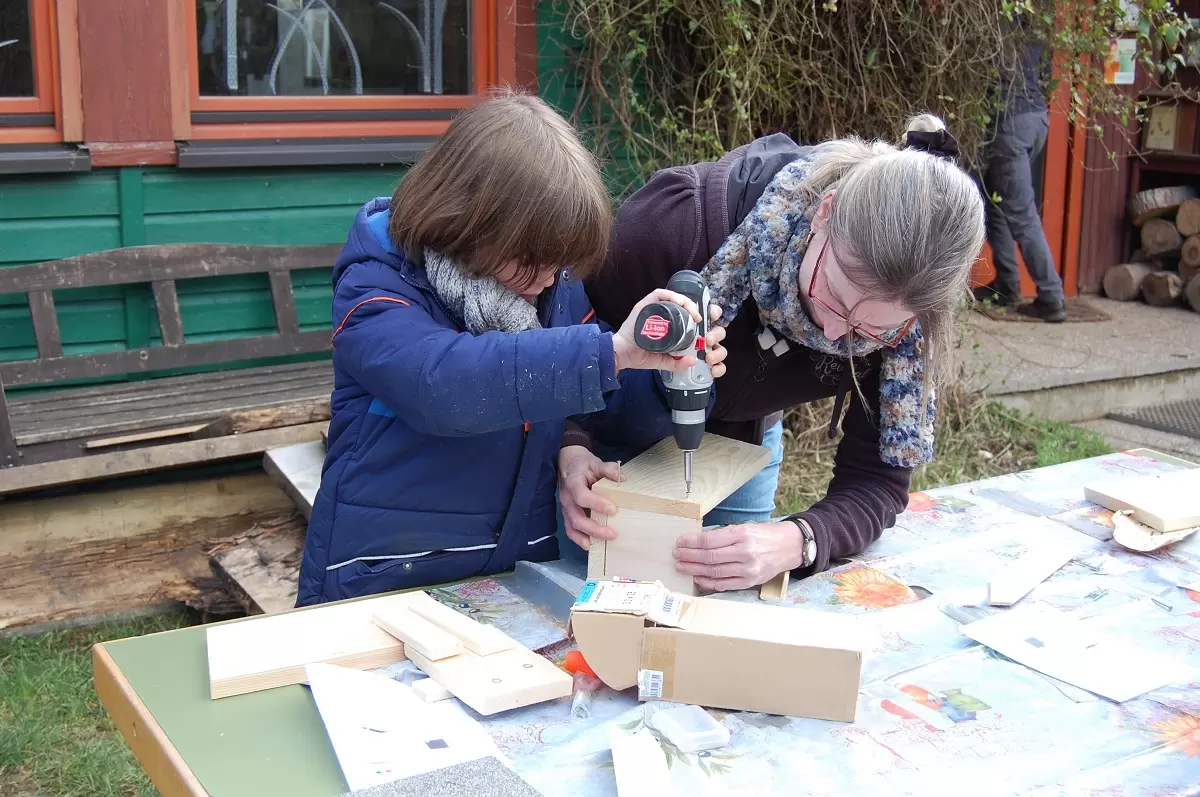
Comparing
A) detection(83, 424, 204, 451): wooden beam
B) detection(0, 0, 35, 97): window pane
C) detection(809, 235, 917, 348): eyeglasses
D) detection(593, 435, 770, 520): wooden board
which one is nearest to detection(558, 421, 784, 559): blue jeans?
detection(593, 435, 770, 520): wooden board

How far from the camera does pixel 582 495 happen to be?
2074 mm

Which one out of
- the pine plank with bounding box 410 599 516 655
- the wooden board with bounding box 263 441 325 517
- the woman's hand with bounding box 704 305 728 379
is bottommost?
the wooden board with bounding box 263 441 325 517

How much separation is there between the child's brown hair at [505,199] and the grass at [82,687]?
6.46 feet

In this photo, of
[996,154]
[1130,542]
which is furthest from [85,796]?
[996,154]

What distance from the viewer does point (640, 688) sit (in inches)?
66.5

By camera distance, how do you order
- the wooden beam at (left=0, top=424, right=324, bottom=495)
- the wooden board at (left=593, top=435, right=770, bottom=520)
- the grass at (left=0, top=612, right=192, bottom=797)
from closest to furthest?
the wooden board at (left=593, top=435, right=770, bottom=520) → the grass at (left=0, top=612, right=192, bottom=797) → the wooden beam at (left=0, top=424, right=324, bottom=495)

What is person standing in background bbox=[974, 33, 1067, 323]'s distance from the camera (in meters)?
5.48

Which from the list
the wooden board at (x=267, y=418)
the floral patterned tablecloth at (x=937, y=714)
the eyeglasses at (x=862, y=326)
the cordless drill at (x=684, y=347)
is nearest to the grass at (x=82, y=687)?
the wooden board at (x=267, y=418)

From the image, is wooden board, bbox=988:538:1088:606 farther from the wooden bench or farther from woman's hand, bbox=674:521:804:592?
the wooden bench

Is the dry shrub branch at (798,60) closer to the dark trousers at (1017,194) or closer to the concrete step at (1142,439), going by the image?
the dark trousers at (1017,194)

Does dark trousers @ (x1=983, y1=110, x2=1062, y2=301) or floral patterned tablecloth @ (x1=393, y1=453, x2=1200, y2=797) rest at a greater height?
dark trousers @ (x1=983, y1=110, x2=1062, y2=301)

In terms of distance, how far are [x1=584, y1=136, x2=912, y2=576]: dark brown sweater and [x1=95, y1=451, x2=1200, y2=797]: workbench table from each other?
164 mm

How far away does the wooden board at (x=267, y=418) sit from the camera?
155 inches

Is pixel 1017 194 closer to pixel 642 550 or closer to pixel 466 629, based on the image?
pixel 642 550
